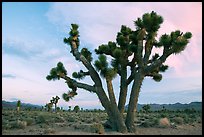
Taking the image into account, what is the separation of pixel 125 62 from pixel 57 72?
310 centimetres

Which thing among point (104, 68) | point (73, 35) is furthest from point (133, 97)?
point (73, 35)

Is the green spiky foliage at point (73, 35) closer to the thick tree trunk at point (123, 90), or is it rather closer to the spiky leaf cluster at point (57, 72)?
the spiky leaf cluster at point (57, 72)

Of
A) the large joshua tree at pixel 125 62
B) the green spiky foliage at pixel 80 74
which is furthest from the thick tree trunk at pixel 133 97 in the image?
the green spiky foliage at pixel 80 74

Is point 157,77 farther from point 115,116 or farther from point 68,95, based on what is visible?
point 68,95

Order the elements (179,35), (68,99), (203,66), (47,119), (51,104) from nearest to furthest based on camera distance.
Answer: (203,66), (179,35), (68,99), (47,119), (51,104)

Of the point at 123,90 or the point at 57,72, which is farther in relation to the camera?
the point at 123,90

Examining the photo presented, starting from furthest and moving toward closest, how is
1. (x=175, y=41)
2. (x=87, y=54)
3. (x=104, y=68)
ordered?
(x=87, y=54) → (x=104, y=68) → (x=175, y=41)

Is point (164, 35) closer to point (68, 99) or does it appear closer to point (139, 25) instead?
point (139, 25)

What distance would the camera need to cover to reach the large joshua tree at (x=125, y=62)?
494 inches

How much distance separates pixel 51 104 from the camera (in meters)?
36.8

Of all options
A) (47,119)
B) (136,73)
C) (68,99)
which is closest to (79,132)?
(68,99)

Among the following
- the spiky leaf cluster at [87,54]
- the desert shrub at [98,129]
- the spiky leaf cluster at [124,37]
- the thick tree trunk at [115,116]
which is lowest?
the desert shrub at [98,129]

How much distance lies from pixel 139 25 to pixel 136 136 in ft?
15.6

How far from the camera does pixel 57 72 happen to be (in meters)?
13.2
